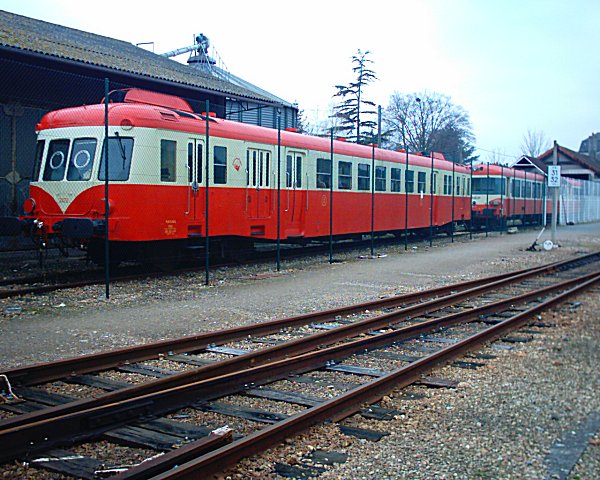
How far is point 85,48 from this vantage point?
71.5 ft

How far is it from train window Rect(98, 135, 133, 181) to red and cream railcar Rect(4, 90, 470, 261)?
2 cm

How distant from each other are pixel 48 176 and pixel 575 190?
42.1 m

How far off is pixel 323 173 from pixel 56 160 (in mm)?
7868

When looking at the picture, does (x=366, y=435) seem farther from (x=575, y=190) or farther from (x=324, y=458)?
(x=575, y=190)

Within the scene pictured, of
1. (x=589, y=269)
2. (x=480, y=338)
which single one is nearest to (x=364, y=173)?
(x=589, y=269)

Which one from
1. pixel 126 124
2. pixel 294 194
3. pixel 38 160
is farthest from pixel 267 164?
pixel 38 160

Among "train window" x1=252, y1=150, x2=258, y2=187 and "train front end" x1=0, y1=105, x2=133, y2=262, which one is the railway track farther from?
"train window" x1=252, y1=150, x2=258, y2=187

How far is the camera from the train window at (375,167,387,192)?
21891 mm

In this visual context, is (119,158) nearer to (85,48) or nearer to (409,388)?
(409,388)

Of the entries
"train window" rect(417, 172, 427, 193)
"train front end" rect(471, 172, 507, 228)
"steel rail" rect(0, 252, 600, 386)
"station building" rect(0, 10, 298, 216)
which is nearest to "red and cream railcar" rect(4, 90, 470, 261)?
"station building" rect(0, 10, 298, 216)

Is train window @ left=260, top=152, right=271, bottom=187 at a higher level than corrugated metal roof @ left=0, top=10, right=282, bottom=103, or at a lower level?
lower

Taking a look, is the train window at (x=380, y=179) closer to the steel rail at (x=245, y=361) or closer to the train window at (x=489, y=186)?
Answer: the steel rail at (x=245, y=361)

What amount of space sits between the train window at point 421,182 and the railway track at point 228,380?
48.9ft

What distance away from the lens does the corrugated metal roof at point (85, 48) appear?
18.5 metres
